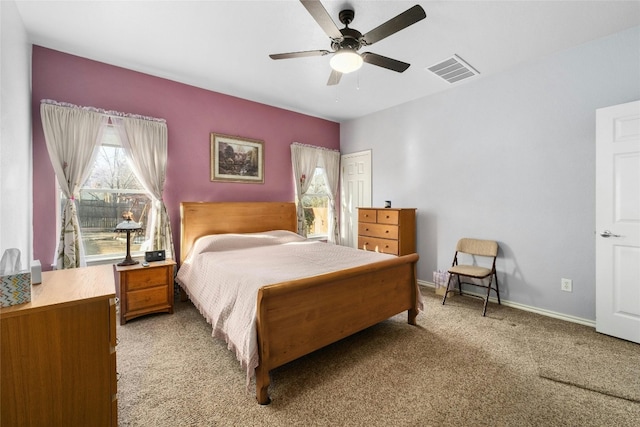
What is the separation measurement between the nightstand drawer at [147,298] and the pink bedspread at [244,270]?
0.83 feet

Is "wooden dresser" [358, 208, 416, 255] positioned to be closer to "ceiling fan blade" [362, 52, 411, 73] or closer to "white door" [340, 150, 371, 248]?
"white door" [340, 150, 371, 248]

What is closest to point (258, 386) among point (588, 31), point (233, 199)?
point (233, 199)

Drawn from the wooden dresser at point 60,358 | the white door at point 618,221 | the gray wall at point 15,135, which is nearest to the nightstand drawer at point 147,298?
the gray wall at point 15,135

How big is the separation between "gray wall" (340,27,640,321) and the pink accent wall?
2.04 meters

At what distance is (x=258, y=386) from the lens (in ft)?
5.69

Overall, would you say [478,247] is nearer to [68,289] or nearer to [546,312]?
[546,312]

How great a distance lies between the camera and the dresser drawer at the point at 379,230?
158 inches

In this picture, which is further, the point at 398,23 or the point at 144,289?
the point at 144,289

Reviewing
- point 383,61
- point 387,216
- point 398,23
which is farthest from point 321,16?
point 387,216

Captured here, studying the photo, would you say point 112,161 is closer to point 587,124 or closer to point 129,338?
point 129,338

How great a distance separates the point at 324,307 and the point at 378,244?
234 cm

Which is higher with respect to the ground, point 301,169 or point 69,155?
point 301,169

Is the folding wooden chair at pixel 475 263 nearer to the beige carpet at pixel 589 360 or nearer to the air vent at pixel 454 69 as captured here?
the beige carpet at pixel 589 360

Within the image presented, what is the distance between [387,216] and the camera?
4.10 metres
